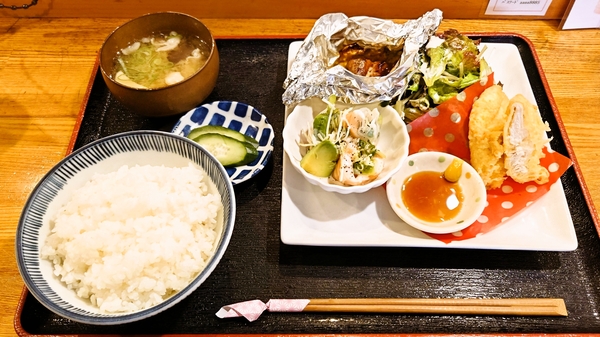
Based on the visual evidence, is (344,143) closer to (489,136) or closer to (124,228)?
(489,136)

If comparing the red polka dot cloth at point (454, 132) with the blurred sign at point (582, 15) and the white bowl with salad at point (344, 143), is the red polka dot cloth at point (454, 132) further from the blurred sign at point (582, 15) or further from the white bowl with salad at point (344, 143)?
the blurred sign at point (582, 15)

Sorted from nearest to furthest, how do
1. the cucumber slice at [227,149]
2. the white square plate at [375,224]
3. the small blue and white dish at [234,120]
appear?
the white square plate at [375,224] → the cucumber slice at [227,149] → the small blue and white dish at [234,120]

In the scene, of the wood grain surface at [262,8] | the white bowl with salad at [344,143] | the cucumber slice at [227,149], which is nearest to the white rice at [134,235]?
the cucumber slice at [227,149]

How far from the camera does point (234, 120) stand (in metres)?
2.09

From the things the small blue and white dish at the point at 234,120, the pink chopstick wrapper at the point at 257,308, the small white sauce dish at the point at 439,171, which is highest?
the small white sauce dish at the point at 439,171

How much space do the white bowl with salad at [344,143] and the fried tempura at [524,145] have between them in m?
0.43

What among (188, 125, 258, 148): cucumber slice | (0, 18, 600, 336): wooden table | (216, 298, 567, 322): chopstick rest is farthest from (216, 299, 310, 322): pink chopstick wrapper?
(0, 18, 600, 336): wooden table

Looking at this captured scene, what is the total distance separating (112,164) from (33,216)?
346mm

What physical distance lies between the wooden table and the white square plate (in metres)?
0.40

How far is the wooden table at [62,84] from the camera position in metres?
2.01

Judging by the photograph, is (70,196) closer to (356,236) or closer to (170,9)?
(356,236)

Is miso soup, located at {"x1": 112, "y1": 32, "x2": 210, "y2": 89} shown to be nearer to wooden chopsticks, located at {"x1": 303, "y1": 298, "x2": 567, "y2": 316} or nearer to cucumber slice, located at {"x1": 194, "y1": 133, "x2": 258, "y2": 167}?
cucumber slice, located at {"x1": 194, "y1": 133, "x2": 258, "y2": 167}

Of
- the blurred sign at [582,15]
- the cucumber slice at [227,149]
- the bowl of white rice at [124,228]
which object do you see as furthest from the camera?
the blurred sign at [582,15]

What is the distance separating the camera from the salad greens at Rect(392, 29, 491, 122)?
207cm
